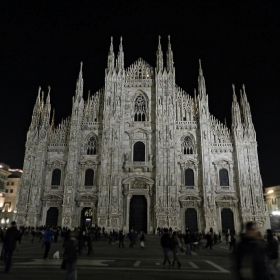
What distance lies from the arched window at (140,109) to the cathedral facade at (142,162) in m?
0.14

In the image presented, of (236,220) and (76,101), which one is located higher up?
(76,101)

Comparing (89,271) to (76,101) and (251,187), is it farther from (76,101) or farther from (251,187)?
(76,101)

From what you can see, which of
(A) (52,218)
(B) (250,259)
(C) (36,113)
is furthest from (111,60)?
(B) (250,259)

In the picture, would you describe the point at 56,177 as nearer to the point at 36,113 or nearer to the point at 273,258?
the point at 36,113

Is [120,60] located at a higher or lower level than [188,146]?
higher

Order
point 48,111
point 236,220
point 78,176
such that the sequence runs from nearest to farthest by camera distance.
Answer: point 236,220 → point 78,176 → point 48,111

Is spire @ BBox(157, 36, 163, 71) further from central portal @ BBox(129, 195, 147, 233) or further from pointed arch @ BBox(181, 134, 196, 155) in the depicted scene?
central portal @ BBox(129, 195, 147, 233)

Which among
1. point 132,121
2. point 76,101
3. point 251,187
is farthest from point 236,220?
point 76,101

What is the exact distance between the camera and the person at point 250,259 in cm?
466

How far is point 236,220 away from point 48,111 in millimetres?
28636

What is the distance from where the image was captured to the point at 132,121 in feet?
128

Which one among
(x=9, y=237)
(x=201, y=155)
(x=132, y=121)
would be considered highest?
(x=132, y=121)

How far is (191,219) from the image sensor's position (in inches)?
1382

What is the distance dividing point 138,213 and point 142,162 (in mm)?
6501
